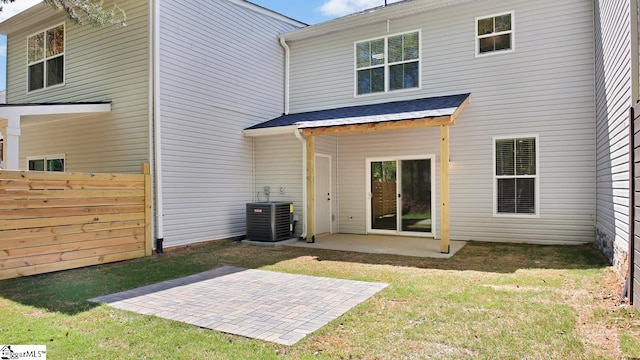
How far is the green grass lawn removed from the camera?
3.25m

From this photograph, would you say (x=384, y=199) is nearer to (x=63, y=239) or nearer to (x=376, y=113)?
(x=376, y=113)

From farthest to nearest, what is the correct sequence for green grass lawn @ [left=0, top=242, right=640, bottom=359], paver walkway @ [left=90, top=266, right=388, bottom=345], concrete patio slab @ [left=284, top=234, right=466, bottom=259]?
concrete patio slab @ [left=284, top=234, right=466, bottom=259], paver walkway @ [left=90, top=266, right=388, bottom=345], green grass lawn @ [left=0, top=242, right=640, bottom=359]

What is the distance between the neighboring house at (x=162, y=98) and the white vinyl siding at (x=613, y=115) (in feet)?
23.9

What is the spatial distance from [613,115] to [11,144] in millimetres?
9883

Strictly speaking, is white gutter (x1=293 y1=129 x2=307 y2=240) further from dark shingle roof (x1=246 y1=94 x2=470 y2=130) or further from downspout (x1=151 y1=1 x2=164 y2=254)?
downspout (x1=151 y1=1 x2=164 y2=254)

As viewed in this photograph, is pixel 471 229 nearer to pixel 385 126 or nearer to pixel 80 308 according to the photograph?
pixel 385 126

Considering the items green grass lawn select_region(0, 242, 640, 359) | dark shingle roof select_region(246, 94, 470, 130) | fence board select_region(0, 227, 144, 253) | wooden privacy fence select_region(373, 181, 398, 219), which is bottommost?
green grass lawn select_region(0, 242, 640, 359)

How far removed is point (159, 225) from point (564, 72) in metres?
8.52

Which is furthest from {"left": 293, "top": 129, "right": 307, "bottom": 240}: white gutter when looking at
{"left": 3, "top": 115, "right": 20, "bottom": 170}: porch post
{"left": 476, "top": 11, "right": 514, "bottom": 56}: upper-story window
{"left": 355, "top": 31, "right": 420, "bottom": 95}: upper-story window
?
{"left": 3, "top": 115, "right": 20, "bottom": 170}: porch post

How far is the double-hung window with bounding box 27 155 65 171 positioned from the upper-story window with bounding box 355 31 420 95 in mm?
7687

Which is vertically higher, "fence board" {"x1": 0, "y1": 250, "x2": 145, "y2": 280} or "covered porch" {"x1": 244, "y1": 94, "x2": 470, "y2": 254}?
"covered porch" {"x1": 244, "y1": 94, "x2": 470, "y2": 254}

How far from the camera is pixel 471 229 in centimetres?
893

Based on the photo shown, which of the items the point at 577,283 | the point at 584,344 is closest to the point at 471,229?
the point at 577,283

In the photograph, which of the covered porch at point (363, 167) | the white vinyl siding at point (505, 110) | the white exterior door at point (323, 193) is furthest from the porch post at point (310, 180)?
the white vinyl siding at point (505, 110)
